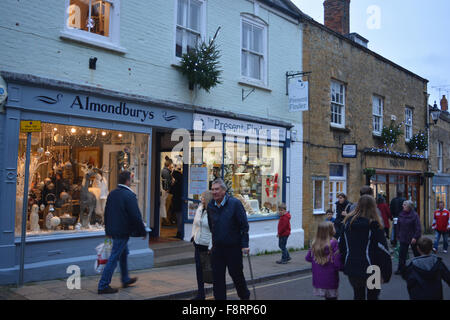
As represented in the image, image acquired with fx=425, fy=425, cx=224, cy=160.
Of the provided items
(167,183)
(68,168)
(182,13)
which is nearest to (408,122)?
(167,183)

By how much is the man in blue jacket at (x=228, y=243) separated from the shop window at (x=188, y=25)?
5.53m

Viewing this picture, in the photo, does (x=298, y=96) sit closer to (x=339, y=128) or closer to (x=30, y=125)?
(x=339, y=128)

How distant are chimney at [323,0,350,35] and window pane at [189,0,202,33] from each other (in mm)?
9616

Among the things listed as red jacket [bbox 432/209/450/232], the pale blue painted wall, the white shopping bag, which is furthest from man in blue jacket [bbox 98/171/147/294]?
red jacket [bbox 432/209/450/232]

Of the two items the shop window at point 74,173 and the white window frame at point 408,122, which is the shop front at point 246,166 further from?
the white window frame at point 408,122

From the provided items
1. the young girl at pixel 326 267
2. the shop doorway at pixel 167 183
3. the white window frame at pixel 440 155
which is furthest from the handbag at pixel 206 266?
the white window frame at pixel 440 155

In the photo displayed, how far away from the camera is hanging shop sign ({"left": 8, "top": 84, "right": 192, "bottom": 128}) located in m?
7.56

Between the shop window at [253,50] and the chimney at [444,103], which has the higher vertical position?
the chimney at [444,103]

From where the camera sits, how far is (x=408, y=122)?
20.3m

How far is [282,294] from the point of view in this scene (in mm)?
7559

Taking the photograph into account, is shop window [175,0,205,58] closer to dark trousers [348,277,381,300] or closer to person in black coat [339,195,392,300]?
person in black coat [339,195,392,300]

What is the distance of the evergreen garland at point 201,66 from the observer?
10.0 m

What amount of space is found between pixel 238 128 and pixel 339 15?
9813 mm
